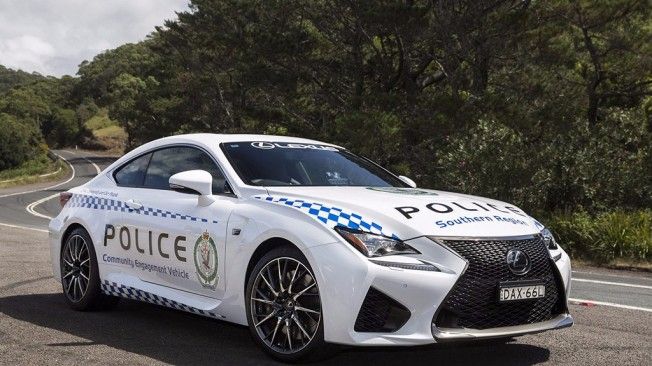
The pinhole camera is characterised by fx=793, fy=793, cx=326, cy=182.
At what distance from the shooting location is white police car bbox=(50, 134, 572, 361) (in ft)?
14.7

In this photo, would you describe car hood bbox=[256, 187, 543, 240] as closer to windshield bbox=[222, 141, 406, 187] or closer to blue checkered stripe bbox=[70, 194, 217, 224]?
windshield bbox=[222, 141, 406, 187]

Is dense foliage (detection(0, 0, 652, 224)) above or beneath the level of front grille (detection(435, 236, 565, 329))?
above

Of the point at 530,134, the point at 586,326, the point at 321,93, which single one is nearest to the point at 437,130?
the point at 530,134

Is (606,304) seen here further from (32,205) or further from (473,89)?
(32,205)

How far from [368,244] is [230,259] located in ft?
3.76

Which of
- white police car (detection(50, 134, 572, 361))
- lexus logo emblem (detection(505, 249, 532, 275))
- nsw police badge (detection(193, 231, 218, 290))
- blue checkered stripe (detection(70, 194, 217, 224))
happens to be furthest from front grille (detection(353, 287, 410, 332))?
blue checkered stripe (detection(70, 194, 217, 224))

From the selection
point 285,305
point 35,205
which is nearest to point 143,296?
point 285,305

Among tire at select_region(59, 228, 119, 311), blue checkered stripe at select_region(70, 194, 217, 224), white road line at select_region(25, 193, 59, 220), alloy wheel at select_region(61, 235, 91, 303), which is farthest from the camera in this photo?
white road line at select_region(25, 193, 59, 220)

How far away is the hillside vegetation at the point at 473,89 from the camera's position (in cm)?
1636

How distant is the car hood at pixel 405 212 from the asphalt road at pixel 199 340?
76cm

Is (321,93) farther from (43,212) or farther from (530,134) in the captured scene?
(43,212)

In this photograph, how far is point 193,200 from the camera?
18.9 ft

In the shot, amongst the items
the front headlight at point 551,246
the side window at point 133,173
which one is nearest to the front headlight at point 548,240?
the front headlight at point 551,246

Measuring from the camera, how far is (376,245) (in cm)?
454
